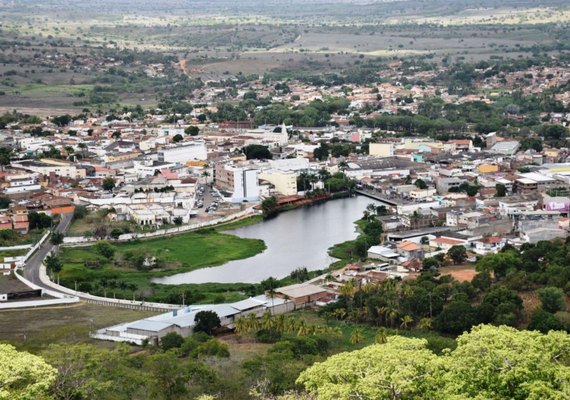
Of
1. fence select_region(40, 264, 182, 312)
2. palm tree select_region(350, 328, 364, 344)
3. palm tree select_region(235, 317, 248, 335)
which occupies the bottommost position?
fence select_region(40, 264, 182, 312)

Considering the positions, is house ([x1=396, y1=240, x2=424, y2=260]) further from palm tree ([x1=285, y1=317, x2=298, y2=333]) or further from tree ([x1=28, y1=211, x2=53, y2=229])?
tree ([x1=28, y1=211, x2=53, y2=229])

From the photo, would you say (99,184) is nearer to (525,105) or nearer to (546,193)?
(546,193)

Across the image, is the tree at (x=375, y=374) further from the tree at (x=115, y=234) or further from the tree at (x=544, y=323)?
the tree at (x=115, y=234)

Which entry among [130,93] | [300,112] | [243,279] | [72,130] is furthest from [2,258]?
[130,93]

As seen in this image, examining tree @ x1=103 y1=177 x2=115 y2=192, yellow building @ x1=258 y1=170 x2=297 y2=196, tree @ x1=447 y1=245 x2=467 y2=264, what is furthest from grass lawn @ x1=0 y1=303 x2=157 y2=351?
yellow building @ x1=258 y1=170 x2=297 y2=196

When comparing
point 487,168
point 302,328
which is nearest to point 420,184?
point 487,168

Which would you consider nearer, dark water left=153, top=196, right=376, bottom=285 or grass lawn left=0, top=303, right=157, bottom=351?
grass lawn left=0, top=303, right=157, bottom=351

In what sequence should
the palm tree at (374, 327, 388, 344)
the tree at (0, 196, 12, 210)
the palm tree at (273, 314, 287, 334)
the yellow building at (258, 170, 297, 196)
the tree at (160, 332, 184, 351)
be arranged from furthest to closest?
1. the yellow building at (258, 170, 297, 196)
2. the tree at (0, 196, 12, 210)
3. the palm tree at (273, 314, 287, 334)
4. the tree at (160, 332, 184, 351)
5. the palm tree at (374, 327, 388, 344)
